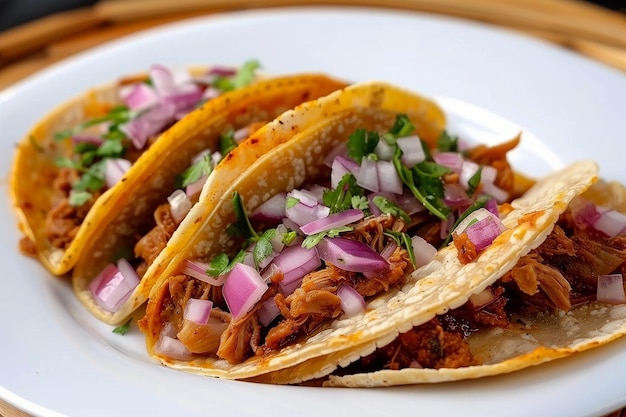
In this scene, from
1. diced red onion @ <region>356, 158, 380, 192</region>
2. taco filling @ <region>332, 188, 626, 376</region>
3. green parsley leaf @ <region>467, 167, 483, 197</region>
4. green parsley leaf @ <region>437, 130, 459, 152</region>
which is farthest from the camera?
green parsley leaf @ <region>437, 130, 459, 152</region>

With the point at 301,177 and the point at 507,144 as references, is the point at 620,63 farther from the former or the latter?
the point at 301,177

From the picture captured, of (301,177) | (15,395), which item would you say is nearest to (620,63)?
(301,177)

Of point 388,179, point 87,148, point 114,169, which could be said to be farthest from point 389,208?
point 87,148

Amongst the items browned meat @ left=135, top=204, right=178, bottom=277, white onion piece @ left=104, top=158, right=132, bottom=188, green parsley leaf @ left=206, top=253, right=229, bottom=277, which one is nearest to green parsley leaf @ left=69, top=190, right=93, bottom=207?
white onion piece @ left=104, top=158, right=132, bottom=188

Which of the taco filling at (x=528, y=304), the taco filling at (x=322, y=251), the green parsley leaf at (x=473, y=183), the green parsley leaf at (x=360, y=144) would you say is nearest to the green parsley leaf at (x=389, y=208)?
the taco filling at (x=322, y=251)

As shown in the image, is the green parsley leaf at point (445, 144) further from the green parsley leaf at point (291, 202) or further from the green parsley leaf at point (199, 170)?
the green parsley leaf at point (199, 170)

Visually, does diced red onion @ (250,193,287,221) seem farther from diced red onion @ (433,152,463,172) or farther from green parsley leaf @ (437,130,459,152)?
green parsley leaf @ (437,130,459,152)
